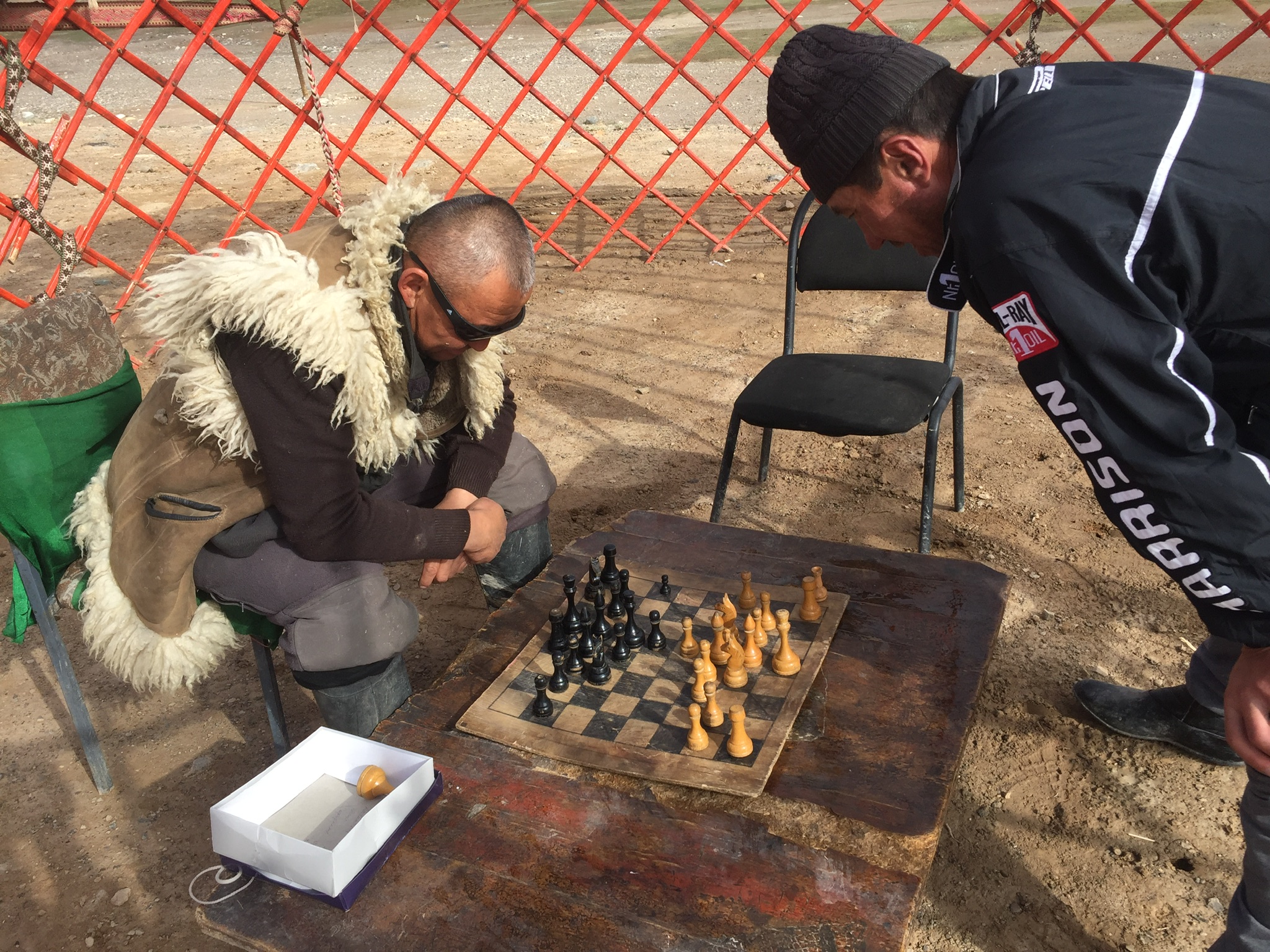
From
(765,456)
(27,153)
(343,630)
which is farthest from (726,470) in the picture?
(27,153)

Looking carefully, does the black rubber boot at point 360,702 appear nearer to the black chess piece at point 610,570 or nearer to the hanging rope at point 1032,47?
the black chess piece at point 610,570

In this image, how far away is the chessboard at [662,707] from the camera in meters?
1.58

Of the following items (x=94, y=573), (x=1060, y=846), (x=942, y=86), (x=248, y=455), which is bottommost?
(x=1060, y=846)

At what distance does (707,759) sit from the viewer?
62.5 inches

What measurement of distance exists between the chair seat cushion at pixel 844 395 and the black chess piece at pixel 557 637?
1006 millimetres

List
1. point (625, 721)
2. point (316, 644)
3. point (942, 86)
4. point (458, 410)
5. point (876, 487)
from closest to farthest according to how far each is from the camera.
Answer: point (942, 86) < point (625, 721) < point (316, 644) < point (458, 410) < point (876, 487)

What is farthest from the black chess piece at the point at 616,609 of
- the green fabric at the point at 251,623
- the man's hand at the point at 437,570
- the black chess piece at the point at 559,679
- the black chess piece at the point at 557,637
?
the green fabric at the point at 251,623

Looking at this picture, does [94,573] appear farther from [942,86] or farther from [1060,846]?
[1060,846]

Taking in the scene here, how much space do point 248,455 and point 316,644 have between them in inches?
15.2

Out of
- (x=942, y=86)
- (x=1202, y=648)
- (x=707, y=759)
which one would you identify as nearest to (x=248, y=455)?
(x=707, y=759)

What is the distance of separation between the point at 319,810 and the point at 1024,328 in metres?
1.28

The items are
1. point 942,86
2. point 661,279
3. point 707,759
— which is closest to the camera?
point 942,86

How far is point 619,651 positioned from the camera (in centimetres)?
188

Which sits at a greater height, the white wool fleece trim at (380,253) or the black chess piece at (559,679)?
the white wool fleece trim at (380,253)
